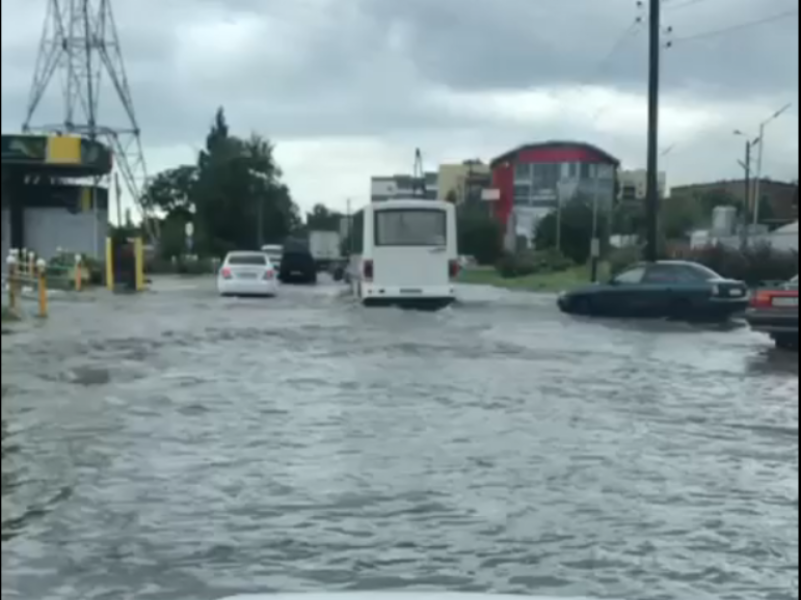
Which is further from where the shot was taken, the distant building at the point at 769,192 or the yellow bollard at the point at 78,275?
the yellow bollard at the point at 78,275

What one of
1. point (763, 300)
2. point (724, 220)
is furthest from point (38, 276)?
point (724, 220)

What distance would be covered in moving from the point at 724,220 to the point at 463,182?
36.7 feet

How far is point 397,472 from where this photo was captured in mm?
10773

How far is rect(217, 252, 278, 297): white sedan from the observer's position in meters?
33.1

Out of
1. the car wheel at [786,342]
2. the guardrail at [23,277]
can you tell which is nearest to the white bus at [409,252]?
the guardrail at [23,277]

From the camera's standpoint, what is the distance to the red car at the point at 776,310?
21062 mm

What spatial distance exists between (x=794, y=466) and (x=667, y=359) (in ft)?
30.8

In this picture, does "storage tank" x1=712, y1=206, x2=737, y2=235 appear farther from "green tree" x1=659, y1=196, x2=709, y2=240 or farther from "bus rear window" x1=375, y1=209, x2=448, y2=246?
"bus rear window" x1=375, y1=209, x2=448, y2=246

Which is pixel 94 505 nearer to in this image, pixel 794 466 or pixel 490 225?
pixel 794 466

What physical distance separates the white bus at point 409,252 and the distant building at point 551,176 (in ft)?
49.7

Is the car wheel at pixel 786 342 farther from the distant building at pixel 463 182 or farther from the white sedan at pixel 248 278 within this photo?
the white sedan at pixel 248 278

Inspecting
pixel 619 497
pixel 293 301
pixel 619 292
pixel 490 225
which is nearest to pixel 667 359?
pixel 490 225

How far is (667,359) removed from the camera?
20797mm

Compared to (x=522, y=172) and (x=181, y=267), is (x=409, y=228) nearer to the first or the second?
(x=181, y=267)
